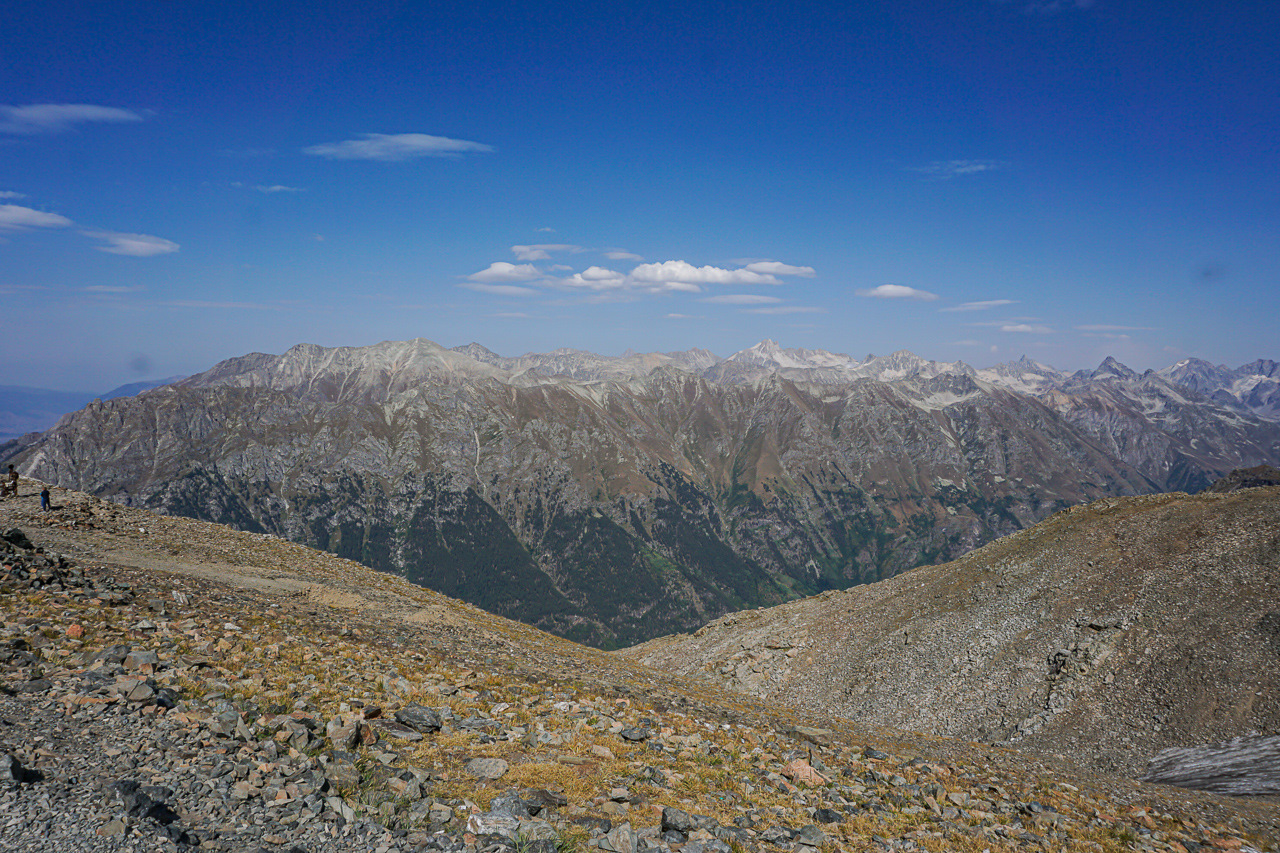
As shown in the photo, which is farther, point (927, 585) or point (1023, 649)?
point (927, 585)

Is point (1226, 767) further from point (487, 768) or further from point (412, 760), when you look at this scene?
point (412, 760)

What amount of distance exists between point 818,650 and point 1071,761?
2564 centimetres

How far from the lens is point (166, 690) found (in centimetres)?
1602

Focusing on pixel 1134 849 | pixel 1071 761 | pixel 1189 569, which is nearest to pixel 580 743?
pixel 1134 849

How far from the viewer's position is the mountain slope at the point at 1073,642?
37.0 meters

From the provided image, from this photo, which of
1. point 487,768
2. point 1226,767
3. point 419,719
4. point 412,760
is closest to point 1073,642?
point 1226,767

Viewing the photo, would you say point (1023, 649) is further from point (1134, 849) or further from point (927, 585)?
point (1134, 849)

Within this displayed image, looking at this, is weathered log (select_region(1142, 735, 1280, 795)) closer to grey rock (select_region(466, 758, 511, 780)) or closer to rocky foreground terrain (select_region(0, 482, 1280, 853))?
rocky foreground terrain (select_region(0, 482, 1280, 853))

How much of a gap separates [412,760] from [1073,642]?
49.2m

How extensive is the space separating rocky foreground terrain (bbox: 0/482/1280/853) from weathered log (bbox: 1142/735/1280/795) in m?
4.26

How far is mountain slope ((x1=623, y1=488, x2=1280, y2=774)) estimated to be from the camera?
121ft

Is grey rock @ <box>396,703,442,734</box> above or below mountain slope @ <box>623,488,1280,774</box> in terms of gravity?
above

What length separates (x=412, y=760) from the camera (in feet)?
53.5

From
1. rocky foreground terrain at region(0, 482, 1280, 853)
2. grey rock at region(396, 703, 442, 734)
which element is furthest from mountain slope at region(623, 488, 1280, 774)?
grey rock at region(396, 703, 442, 734)
